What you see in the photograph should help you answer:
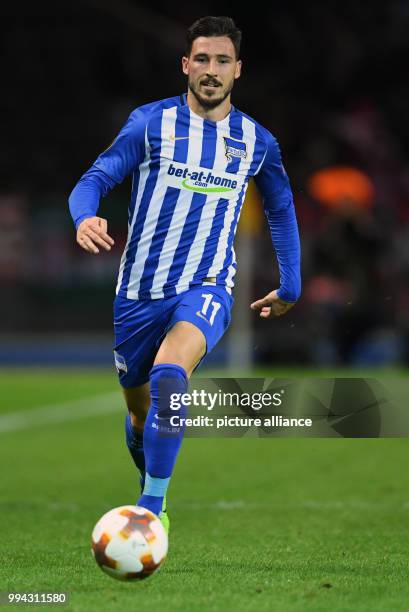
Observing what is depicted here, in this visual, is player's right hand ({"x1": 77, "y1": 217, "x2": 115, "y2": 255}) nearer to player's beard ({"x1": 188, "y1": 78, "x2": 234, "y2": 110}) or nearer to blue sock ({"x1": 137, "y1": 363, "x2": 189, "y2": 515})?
blue sock ({"x1": 137, "y1": 363, "x2": 189, "y2": 515})

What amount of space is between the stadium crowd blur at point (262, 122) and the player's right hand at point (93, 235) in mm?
12946

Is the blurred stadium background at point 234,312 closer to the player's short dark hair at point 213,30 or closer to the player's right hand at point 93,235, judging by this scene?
the player's right hand at point 93,235

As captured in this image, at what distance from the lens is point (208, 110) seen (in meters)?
5.92

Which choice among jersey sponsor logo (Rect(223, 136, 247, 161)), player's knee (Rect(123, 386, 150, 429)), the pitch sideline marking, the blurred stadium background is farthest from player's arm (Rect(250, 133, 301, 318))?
the pitch sideline marking

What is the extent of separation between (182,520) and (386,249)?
1152cm

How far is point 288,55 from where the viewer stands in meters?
23.0

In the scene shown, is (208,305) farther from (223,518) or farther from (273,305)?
(223,518)

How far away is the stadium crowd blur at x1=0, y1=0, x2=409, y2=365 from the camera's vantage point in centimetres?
1912

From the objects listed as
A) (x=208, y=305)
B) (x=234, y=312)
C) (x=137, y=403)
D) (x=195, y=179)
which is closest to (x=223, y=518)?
(x=137, y=403)

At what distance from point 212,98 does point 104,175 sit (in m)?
0.58

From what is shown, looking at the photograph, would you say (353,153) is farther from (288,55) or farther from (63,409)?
(63,409)

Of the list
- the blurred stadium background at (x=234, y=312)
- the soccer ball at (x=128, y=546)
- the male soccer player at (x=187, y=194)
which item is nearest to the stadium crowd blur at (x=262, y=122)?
the blurred stadium background at (x=234, y=312)

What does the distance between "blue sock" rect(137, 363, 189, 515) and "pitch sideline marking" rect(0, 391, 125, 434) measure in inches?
256

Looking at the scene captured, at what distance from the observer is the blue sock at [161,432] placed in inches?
213
